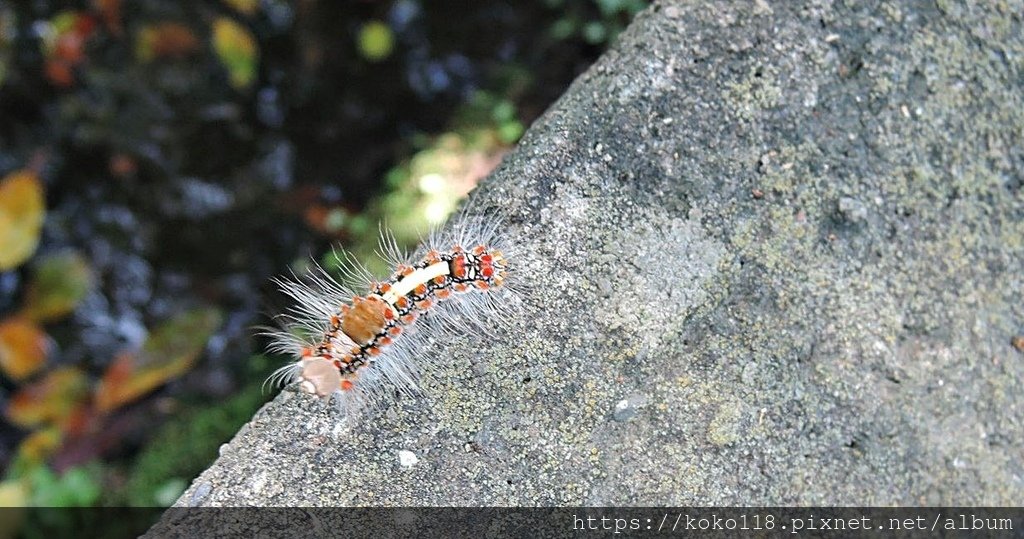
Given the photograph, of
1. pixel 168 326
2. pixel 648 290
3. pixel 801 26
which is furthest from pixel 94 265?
pixel 801 26

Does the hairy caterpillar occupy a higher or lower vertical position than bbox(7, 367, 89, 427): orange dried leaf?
lower

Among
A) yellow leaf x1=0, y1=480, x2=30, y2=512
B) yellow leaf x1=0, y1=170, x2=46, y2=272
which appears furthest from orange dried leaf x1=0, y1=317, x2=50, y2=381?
yellow leaf x1=0, y1=480, x2=30, y2=512

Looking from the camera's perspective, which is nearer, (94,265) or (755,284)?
(755,284)

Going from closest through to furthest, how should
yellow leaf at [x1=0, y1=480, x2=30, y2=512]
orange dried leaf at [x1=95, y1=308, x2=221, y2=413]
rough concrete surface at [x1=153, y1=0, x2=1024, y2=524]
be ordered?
rough concrete surface at [x1=153, y1=0, x2=1024, y2=524] → yellow leaf at [x1=0, y1=480, x2=30, y2=512] → orange dried leaf at [x1=95, y1=308, x2=221, y2=413]

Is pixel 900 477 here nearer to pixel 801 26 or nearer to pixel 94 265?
pixel 801 26

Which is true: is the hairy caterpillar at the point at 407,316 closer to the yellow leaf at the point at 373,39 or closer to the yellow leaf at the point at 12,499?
the yellow leaf at the point at 12,499

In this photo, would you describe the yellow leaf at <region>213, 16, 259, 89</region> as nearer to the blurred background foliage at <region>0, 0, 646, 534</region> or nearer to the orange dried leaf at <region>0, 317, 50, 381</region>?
the blurred background foliage at <region>0, 0, 646, 534</region>
